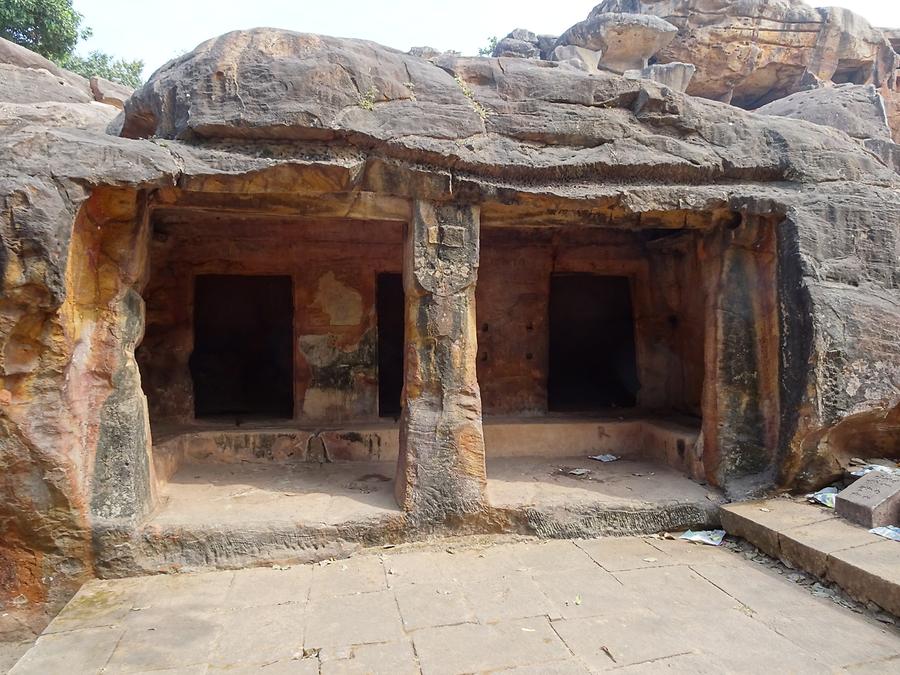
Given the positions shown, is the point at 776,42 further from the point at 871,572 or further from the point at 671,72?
the point at 871,572

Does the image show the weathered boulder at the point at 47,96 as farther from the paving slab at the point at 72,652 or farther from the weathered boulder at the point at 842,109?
the weathered boulder at the point at 842,109

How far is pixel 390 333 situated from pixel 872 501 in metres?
6.54

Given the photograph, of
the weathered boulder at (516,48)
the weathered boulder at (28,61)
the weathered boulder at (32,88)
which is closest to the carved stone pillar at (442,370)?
the weathered boulder at (32,88)

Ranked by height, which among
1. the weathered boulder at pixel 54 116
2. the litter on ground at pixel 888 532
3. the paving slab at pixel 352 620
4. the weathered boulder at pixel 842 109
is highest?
the weathered boulder at pixel 842 109

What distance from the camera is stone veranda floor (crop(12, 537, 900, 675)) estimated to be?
9.04 ft

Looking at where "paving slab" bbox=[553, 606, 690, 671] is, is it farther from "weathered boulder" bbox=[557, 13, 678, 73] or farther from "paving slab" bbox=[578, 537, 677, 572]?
"weathered boulder" bbox=[557, 13, 678, 73]

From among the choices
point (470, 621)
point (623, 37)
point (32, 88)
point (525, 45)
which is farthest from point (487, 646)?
point (525, 45)

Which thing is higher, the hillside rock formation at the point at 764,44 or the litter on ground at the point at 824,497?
the hillside rock formation at the point at 764,44

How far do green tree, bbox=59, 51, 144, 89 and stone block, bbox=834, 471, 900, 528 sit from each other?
921 inches

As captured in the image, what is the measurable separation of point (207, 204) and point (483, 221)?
2.15 m

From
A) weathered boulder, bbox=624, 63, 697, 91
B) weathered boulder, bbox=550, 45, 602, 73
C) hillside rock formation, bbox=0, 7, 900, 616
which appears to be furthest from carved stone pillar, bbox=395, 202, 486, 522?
weathered boulder, bbox=550, 45, 602, 73

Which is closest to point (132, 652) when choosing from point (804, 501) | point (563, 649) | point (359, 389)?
point (563, 649)

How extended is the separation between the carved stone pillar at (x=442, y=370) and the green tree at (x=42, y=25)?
1549 centimetres

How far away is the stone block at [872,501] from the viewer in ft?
12.7
